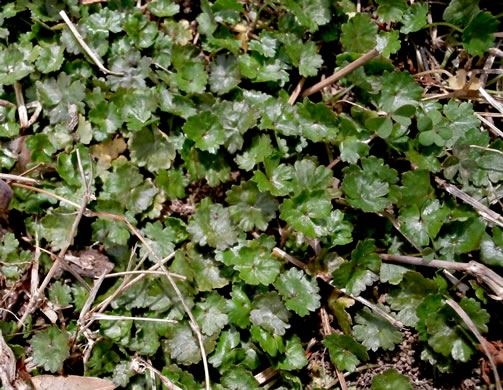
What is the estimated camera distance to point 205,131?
241 cm

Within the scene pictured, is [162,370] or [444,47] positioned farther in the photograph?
[444,47]

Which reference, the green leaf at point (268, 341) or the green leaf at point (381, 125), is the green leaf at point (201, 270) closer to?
the green leaf at point (268, 341)

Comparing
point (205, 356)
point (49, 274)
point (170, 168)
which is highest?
point (170, 168)

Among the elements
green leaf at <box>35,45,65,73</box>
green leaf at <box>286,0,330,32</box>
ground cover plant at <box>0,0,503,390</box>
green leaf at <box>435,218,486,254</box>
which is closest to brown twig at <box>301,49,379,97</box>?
ground cover plant at <box>0,0,503,390</box>

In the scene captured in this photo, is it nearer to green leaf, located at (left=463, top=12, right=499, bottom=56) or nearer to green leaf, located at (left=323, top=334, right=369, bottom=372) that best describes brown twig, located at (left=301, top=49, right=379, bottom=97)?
green leaf, located at (left=463, top=12, right=499, bottom=56)

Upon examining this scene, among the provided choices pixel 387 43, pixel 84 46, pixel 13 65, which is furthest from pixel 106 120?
pixel 387 43

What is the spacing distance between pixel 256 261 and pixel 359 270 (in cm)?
41

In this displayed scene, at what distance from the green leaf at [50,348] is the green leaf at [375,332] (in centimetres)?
116

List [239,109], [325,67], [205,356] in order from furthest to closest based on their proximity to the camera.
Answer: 1. [325,67]
2. [239,109]
3. [205,356]

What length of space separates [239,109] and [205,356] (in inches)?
39.6

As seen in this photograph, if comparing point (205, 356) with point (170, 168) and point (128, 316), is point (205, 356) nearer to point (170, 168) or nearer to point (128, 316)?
point (128, 316)

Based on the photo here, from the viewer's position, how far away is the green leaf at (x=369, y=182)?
2316 mm

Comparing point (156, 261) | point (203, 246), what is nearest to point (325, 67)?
point (203, 246)

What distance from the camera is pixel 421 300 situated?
232 cm
